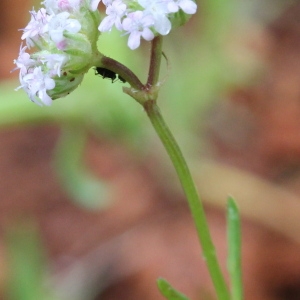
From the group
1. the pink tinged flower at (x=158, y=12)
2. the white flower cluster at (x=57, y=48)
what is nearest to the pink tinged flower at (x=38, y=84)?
the white flower cluster at (x=57, y=48)

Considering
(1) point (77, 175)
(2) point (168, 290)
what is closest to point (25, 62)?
(2) point (168, 290)

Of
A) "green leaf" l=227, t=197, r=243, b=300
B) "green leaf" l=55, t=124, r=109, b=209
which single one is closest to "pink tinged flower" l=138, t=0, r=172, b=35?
"green leaf" l=227, t=197, r=243, b=300

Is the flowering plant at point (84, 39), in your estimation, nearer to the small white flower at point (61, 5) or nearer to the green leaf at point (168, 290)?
the small white flower at point (61, 5)

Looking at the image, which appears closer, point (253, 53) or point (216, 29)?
point (216, 29)

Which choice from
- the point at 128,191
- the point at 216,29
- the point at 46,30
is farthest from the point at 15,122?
the point at 46,30

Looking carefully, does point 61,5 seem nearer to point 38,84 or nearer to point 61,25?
point 61,25

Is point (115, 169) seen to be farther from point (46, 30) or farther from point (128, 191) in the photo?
point (46, 30)
